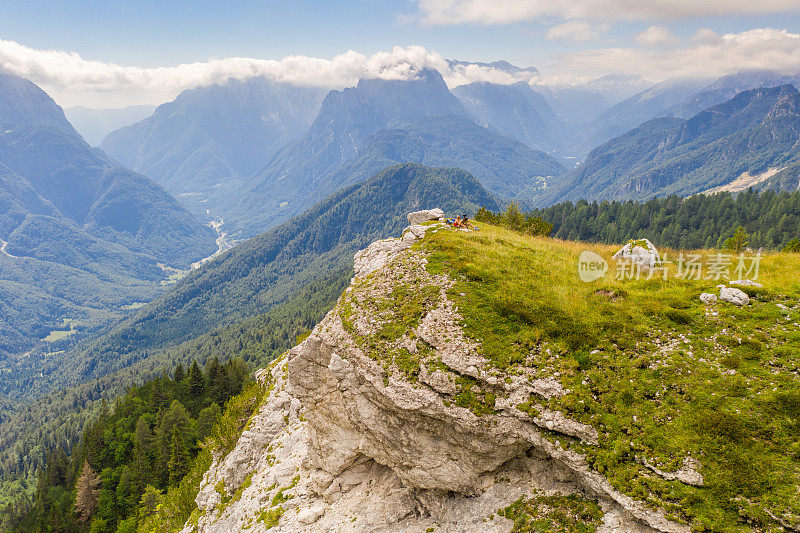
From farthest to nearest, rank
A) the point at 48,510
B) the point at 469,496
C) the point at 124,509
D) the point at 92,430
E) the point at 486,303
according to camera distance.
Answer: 1. the point at 92,430
2. the point at 48,510
3. the point at 124,509
4. the point at 486,303
5. the point at 469,496

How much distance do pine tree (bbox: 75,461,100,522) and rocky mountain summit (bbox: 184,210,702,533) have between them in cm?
5009

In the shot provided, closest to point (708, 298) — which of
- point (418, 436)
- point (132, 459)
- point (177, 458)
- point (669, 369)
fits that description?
point (669, 369)

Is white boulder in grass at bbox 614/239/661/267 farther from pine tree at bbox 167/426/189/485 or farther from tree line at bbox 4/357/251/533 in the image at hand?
pine tree at bbox 167/426/189/485

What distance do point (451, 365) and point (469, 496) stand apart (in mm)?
6212

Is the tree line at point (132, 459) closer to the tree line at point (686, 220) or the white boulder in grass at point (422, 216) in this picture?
the white boulder in grass at point (422, 216)

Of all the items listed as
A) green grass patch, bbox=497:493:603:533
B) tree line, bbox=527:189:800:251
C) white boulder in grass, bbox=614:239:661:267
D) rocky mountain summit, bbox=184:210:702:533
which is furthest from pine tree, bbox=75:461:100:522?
tree line, bbox=527:189:800:251

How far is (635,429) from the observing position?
14133 mm

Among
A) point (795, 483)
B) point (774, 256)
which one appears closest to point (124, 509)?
point (795, 483)

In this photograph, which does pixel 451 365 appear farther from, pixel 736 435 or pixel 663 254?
Result: pixel 663 254

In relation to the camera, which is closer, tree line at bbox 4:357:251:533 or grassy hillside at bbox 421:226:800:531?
grassy hillside at bbox 421:226:800:531

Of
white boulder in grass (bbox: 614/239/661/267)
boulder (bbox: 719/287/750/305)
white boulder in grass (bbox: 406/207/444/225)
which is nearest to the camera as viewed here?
boulder (bbox: 719/287/750/305)

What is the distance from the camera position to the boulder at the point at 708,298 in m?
17.6

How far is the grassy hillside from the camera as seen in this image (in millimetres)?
12125

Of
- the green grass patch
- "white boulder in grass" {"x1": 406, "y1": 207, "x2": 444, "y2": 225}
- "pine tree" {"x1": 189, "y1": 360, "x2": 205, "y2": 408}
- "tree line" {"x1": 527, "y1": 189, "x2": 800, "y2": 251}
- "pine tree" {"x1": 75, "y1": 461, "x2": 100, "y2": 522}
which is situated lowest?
"pine tree" {"x1": 75, "y1": 461, "x2": 100, "y2": 522}
